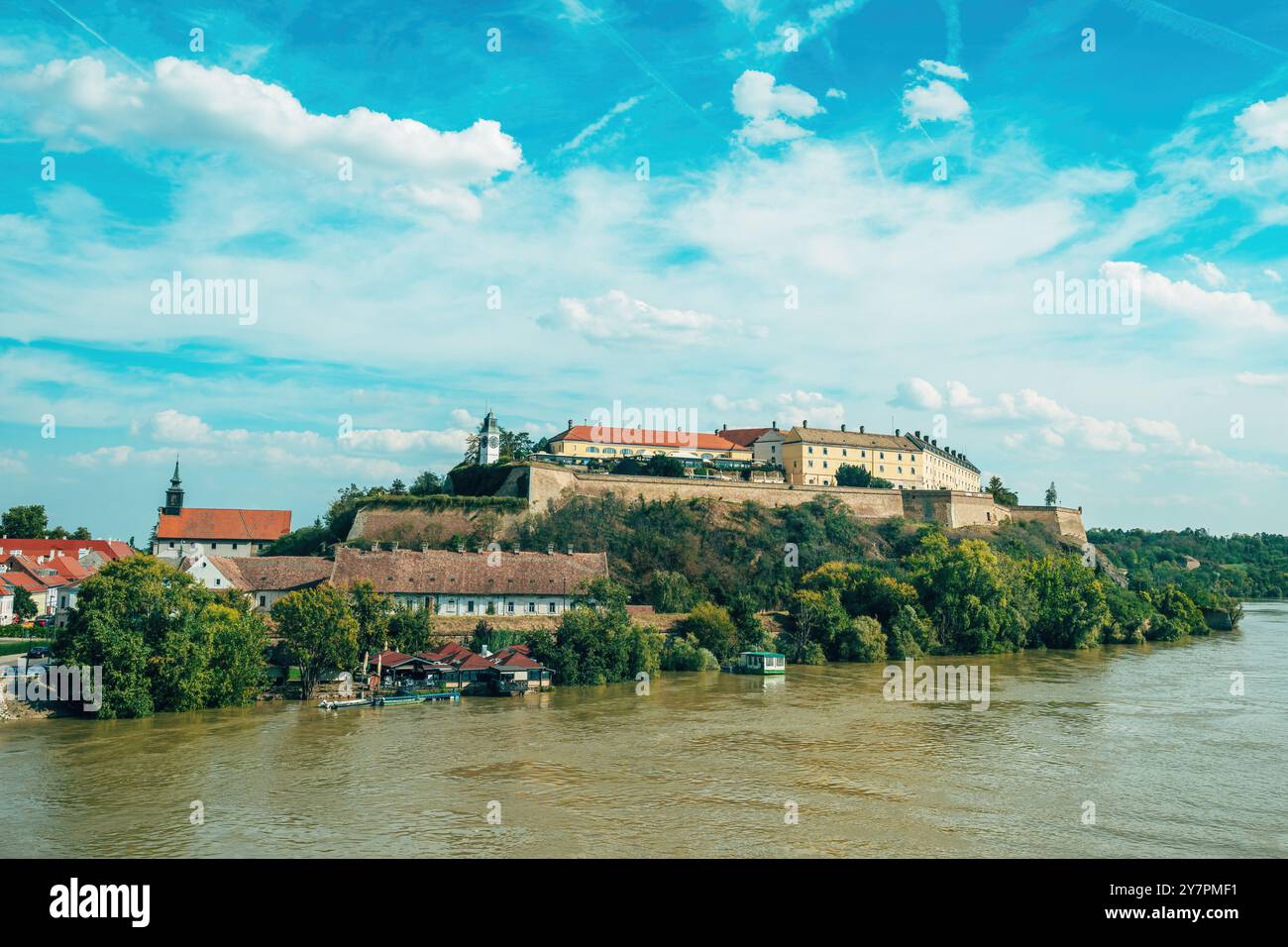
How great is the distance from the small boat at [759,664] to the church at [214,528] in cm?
3805

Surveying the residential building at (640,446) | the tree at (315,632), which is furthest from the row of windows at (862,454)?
the tree at (315,632)

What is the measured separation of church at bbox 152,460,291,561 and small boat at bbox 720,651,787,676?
3805 cm

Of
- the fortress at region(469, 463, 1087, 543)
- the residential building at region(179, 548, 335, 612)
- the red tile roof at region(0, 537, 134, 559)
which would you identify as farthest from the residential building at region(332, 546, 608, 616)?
the red tile roof at region(0, 537, 134, 559)

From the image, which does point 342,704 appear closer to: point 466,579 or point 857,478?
point 466,579

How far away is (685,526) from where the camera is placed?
189 ft

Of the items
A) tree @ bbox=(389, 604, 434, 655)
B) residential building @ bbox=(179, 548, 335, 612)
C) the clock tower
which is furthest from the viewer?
the clock tower

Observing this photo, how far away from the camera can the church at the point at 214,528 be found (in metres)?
64.5

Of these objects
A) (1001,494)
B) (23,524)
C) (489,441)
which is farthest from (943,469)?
(23,524)

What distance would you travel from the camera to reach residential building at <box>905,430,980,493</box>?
84.8m

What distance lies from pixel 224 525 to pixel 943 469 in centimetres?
6149

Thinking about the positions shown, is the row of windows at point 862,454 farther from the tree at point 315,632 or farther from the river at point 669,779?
the tree at point 315,632

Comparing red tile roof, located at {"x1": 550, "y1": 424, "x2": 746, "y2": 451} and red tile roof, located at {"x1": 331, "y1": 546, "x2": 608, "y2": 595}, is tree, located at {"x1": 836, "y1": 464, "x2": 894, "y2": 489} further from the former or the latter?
red tile roof, located at {"x1": 331, "y1": 546, "x2": 608, "y2": 595}
